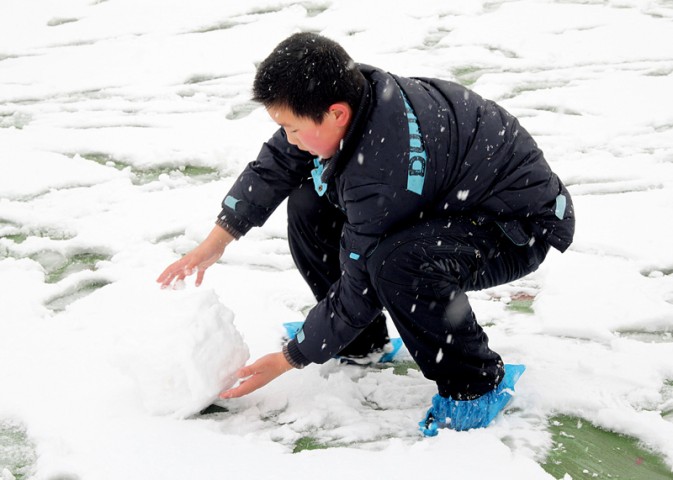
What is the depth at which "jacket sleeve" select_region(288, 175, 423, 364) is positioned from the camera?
5.34ft

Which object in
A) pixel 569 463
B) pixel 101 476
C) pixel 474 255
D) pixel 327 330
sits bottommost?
pixel 569 463

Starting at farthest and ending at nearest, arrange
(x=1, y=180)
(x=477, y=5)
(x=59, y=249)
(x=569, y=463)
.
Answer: (x=477, y=5), (x=1, y=180), (x=59, y=249), (x=569, y=463)

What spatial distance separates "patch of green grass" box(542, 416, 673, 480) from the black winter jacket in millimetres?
446

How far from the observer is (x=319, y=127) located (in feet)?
5.33

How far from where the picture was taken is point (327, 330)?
67.0 inches

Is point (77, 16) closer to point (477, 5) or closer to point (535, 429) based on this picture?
point (477, 5)

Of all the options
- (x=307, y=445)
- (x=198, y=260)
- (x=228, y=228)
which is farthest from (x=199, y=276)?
(x=307, y=445)

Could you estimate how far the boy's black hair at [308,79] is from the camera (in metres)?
1.58

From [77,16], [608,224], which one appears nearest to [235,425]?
[608,224]

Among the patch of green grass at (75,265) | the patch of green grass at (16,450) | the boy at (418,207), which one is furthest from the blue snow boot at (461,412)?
the patch of green grass at (75,265)

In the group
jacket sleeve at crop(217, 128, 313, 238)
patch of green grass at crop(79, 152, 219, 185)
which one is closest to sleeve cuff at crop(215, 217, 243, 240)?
jacket sleeve at crop(217, 128, 313, 238)

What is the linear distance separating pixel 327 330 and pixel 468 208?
0.44 m

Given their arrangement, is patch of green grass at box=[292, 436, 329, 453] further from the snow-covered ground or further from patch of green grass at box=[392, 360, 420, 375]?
patch of green grass at box=[392, 360, 420, 375]

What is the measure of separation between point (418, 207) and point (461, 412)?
479 millimetres
